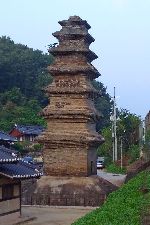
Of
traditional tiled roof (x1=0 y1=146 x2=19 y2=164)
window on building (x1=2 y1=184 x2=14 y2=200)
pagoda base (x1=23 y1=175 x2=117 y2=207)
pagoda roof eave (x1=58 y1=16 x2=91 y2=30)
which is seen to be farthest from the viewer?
pagoda roof eave (x1=58 y1=16 x2=91 y2=30)

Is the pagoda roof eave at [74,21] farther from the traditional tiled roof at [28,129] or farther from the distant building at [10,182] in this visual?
the traditional tiled roof at [28,129]

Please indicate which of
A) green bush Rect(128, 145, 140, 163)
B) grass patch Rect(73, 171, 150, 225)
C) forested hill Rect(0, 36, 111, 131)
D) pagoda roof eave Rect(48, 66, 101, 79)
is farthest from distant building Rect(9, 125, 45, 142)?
grass patch Rect(73, 171, 150, 225)

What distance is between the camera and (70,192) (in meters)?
33.1

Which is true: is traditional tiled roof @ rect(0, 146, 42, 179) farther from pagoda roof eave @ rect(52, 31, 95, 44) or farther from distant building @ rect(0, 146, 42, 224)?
pagoda roof eave @ rect(52, 31, 95, 44)

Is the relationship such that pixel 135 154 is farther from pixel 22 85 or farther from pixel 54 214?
pixel 22 85

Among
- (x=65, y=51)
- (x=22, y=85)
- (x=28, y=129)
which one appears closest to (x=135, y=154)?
(x=65, y=51)

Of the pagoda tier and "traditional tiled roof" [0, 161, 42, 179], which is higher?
the pagoda tier

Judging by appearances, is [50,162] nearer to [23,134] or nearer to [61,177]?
[61,177]

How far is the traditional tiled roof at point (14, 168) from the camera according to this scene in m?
22.4

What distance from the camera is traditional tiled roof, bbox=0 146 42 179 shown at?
22.4m

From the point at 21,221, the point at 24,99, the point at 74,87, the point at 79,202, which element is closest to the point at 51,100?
the point at 74,87

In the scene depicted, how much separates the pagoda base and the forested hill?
47711 mm

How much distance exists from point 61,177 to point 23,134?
44948mm

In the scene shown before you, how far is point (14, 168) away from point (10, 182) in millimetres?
773
